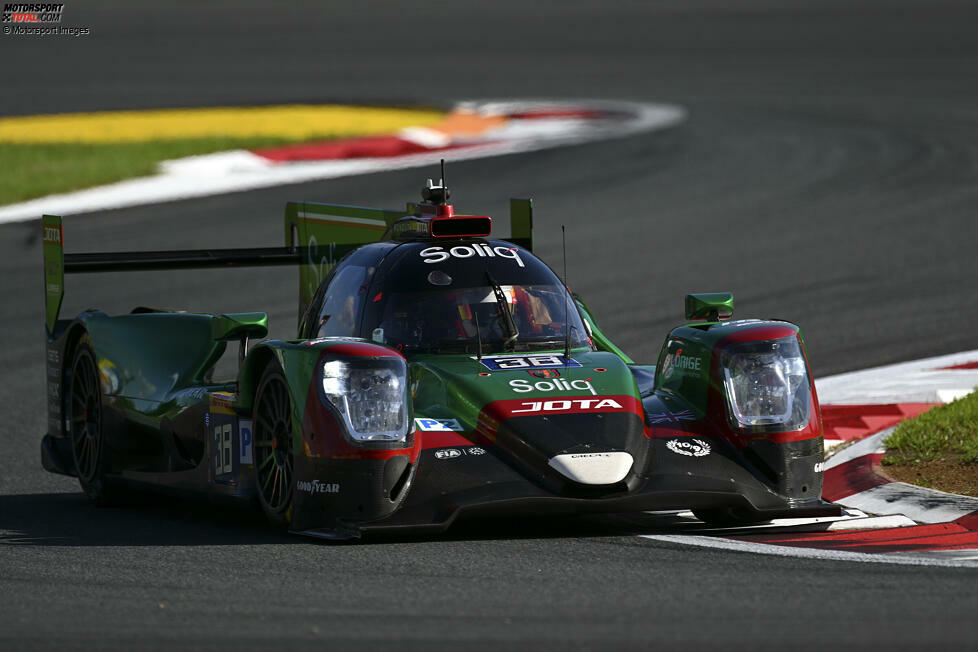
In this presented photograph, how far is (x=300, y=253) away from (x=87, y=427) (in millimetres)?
1797

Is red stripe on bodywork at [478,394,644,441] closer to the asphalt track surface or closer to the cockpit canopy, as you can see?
the asphalt track surface

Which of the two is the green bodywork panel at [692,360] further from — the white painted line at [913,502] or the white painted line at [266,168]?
Result: the white painted line at [266,168]

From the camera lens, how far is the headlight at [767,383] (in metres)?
8.02

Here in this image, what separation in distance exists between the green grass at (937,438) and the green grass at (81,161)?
1498cm

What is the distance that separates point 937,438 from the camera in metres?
9.22

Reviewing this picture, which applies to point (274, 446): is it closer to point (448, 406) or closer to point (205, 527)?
point (205, 527)

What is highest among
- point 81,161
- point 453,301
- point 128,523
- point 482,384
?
point 81,161

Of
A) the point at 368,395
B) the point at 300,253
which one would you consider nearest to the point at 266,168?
the point at 300,253

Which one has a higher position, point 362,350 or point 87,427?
point 362,350

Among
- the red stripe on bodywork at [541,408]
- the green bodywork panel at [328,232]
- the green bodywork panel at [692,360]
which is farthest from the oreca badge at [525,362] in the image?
the green bodywork panel at [328,232]

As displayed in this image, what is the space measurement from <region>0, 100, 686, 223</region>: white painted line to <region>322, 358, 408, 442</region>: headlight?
14.4 metres

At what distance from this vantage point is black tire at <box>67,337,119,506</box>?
9695mm

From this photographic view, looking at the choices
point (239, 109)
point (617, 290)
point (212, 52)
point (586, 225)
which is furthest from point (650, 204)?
point (212, 52)

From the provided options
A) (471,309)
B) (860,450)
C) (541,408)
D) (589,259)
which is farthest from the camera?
(589,259)
